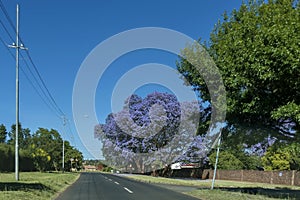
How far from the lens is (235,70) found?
11469 mm

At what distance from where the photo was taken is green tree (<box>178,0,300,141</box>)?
9.77 m

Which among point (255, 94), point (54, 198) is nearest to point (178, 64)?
point (255, 94)

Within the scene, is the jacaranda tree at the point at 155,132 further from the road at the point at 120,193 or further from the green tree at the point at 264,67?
the green tree at the point at 264,67

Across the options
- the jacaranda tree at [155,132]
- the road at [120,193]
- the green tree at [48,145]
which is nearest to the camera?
the road at [120,193]

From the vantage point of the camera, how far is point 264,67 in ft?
32.9

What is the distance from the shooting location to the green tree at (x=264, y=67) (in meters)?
9.77

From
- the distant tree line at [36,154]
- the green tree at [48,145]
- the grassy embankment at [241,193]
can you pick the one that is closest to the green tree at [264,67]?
the grassy embankment at [241,193]

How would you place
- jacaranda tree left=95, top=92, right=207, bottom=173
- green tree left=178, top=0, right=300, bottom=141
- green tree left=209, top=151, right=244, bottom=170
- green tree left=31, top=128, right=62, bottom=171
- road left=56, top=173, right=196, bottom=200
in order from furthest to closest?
green tree left=31, top=128, right=62, bottom=171 → green tree left=209, top=151, right=244, bottom=170 → jacaranda tree left=95, top=92, right=207, bottom=173 → road left=56, top=173, right=196, bottom=200 → green tree left=178, top=0, right=300, bottom=141

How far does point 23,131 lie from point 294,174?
3437 inches

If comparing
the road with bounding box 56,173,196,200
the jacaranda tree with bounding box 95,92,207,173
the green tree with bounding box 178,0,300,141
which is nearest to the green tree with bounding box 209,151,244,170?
the jacaranda tree with bounding box 95,92,207,173

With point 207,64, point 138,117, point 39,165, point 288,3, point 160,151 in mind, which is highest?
point 288,3

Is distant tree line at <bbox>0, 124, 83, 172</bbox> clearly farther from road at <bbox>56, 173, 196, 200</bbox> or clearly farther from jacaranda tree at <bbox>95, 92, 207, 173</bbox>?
road at <bbox>56, 173, 196, 200</bbox>

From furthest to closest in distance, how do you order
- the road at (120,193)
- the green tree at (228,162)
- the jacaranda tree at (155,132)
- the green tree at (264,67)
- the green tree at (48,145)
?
the green tree at (48,145) < the green tree at (228,162) < the jacaranda tree at (155,132) < the road at (120,193) < the green tree at (264,67)

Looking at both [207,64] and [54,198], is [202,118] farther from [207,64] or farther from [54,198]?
[54,198]
